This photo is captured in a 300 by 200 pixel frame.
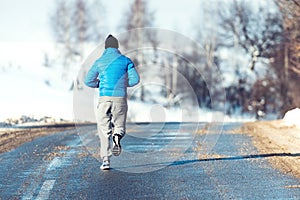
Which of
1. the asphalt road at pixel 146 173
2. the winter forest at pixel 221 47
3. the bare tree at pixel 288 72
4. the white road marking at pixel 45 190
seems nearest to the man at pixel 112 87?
the asphalt road at pixel 146 173

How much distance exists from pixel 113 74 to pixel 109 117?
2.23ft

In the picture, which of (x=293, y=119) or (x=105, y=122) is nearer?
(x=105, y=122)

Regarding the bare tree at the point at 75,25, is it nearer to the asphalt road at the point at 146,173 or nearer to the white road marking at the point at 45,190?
the asphalt road at the point at 146,173

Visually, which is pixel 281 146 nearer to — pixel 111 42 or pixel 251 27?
pixel 111 42

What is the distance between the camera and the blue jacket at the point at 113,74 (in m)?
10.4

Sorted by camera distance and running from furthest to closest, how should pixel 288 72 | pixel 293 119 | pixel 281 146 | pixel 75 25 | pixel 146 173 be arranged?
pixel 75 25 < pixel 288 72 < pixel 293 119 < pixel 281 146 < pixel 146 173

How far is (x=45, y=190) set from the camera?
846 centimetres

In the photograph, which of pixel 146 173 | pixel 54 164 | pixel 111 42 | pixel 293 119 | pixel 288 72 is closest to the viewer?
pixel 146 173

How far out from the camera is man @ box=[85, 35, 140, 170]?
34.1ft

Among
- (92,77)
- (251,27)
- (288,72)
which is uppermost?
(251,27)

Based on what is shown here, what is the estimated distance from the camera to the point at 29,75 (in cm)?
5709

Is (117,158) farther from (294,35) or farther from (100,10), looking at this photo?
(100,10)

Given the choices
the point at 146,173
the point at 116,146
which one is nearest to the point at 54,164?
the point at 116,146

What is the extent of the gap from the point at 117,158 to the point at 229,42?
5125 cm
